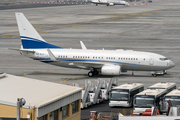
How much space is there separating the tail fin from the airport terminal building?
3582 centimetres

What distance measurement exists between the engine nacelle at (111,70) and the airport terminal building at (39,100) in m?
31.2

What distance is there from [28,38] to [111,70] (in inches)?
598

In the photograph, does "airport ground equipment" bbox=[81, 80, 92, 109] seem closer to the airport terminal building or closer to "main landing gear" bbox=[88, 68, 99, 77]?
the airport terminal building

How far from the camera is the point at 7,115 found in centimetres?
2706

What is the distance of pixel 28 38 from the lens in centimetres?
6894

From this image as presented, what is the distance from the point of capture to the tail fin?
6862 centimetres

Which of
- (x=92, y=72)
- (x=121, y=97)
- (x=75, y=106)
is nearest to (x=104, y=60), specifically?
(x=92, y=72)

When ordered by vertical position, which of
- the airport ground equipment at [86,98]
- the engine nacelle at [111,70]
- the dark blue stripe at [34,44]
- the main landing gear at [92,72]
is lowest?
the airport ground equipment at [86,98]

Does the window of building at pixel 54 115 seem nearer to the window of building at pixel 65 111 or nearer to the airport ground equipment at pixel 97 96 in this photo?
the window of building at pixel 65 111

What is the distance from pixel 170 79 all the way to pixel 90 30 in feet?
232

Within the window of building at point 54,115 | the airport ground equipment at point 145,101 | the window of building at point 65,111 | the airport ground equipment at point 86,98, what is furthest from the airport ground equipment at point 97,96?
the window of building at point 54,115

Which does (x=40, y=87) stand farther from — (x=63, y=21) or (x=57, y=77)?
(x=63, y=21)

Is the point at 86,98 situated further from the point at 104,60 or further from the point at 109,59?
the point at 109,59

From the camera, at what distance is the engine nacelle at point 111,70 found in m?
64.4
